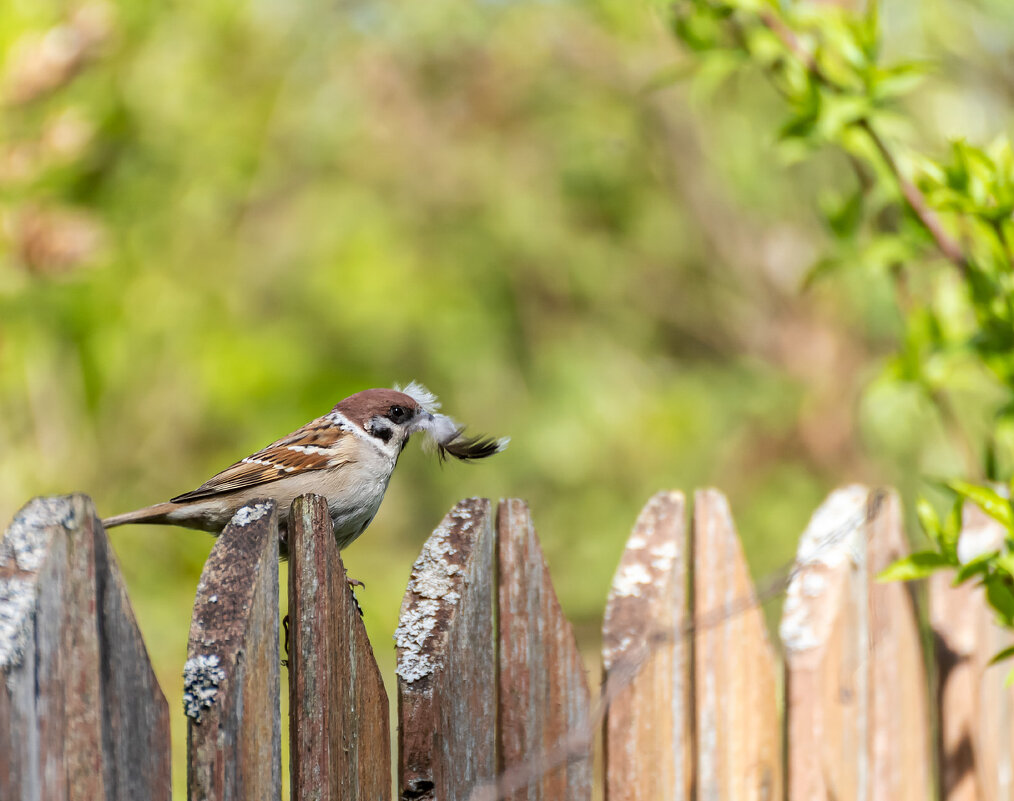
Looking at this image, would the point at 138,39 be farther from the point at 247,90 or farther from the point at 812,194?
the point at 812,194

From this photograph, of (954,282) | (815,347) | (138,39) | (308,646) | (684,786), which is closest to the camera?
(308,646)

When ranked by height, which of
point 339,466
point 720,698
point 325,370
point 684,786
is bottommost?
point 684,786

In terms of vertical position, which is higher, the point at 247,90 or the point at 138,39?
the point at 247,90

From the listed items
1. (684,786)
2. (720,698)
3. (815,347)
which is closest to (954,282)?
(720,698)

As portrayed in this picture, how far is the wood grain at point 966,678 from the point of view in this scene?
183cm

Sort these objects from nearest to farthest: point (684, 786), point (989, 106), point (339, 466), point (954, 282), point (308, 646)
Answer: point (308, 646) → point (684, 786) → point (954, 282) → point (339, 466) → point (989, 106)

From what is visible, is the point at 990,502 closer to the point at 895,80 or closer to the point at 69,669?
the point at 895,80

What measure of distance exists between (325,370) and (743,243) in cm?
211

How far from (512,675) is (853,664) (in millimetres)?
637

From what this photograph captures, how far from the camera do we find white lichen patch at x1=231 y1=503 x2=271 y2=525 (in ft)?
3.84

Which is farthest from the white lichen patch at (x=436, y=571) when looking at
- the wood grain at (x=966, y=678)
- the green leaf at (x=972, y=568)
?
the wood grain at (x=966, y=678)

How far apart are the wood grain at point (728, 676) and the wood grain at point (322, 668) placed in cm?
59

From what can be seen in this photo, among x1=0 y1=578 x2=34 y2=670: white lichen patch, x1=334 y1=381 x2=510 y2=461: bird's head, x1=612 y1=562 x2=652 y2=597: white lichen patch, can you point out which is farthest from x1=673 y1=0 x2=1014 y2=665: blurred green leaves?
x1=0 y1=578 x2=34 y2=670: white lichen patch

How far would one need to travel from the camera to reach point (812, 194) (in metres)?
4.84
